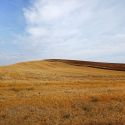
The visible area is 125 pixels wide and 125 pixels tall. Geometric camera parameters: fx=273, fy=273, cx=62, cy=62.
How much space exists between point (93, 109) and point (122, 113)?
1.78 meters

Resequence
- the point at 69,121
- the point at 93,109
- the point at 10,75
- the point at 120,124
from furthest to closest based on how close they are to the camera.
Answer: the point at 10,75 → the point at 93,109 → the point at 69,121 → the point at 120,124

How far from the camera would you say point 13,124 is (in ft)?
36.7

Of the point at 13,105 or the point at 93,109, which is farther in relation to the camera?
the point at 13,105

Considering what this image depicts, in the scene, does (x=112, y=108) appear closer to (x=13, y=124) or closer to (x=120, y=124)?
(x=120, y=124)

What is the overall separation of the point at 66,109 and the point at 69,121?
8.85 feet

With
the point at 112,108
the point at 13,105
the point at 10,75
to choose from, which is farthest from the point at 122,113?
the point at 10,75

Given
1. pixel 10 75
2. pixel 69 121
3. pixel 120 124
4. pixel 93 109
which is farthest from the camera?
pixel 10 75

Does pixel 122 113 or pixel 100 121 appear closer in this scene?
pixel 100 121

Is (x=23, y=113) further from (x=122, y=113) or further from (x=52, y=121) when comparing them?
(x=122, y=113)

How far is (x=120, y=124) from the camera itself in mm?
10750

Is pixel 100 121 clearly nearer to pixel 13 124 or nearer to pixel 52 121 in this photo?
pixel 52 121

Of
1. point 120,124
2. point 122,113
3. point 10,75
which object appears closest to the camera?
point 120,124

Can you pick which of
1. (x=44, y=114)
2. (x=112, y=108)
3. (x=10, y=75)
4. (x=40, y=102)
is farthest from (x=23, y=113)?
(x=10, y=75)

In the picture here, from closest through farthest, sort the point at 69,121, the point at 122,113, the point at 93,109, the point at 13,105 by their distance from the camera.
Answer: the point at 69,121
the point at 122,113
the point at 93,109
the point at 13,105
